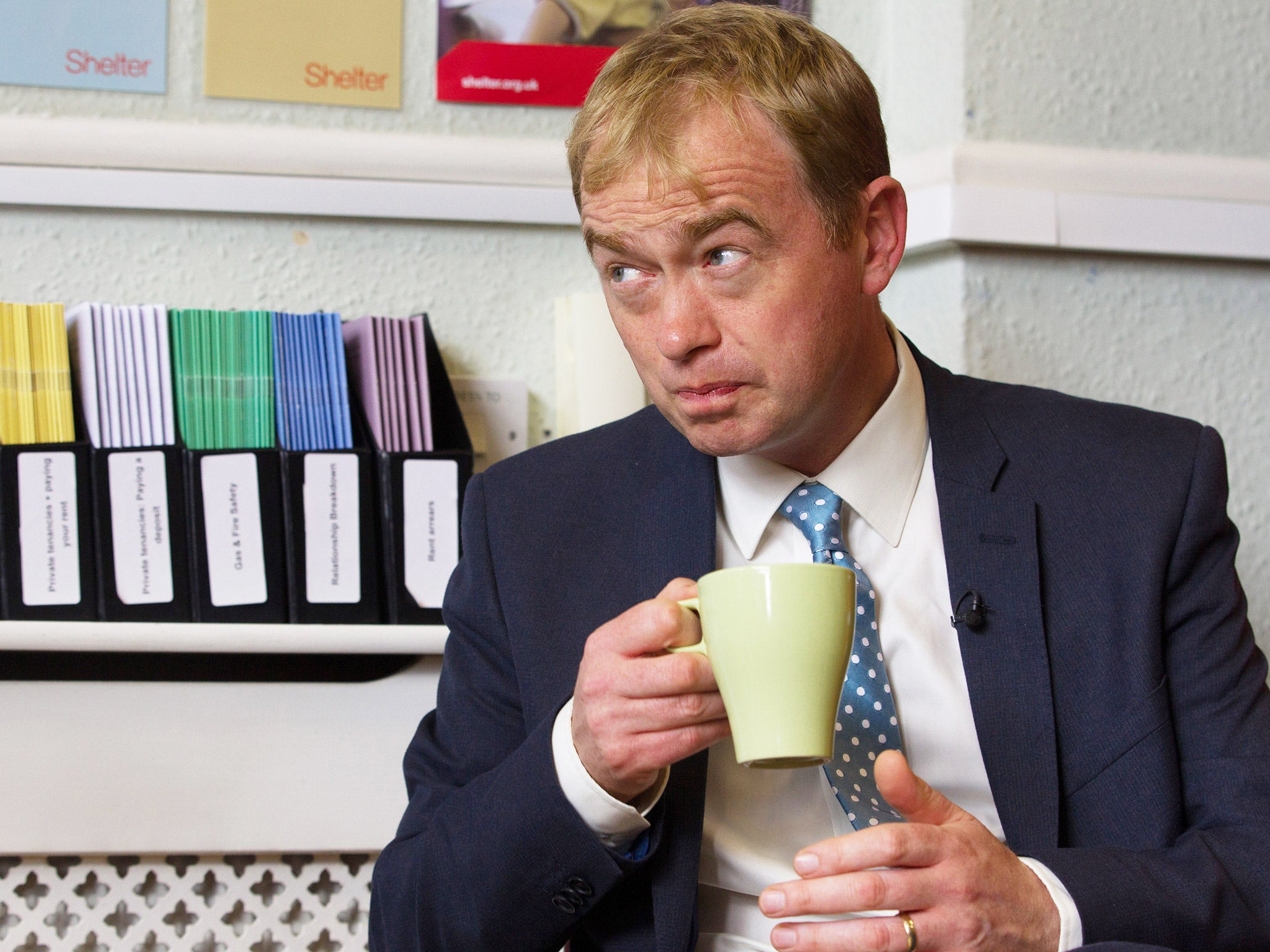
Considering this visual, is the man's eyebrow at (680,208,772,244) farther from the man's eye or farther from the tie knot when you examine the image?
the tie knot

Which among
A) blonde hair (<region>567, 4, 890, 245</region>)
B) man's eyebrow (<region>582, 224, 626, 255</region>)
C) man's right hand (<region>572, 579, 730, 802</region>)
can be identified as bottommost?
man's right hand (<region>572, 579, 730, 802</region>)

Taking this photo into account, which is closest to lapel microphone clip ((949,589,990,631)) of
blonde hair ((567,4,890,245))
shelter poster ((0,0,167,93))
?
blonde hair ((567,4,890,245))

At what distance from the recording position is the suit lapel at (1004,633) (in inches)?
Result: 36.6

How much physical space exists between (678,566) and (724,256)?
0.28m

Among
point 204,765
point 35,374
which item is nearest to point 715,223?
point 35,374

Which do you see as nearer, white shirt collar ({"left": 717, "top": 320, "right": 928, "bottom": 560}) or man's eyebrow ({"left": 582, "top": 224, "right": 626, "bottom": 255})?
man's eyebrow ({"left": 582, "top": 224, "right": 626, "bottom": 255})

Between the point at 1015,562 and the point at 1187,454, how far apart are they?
209mm

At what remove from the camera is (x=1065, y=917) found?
78 cm

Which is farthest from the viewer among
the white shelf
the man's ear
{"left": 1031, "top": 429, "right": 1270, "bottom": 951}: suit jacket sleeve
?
the white shelf

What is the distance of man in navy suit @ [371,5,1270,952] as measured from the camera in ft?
2.81

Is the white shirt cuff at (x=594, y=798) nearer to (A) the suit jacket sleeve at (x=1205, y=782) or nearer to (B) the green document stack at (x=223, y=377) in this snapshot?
(A) the suit jacket sleeve at (x=1205, y=782)

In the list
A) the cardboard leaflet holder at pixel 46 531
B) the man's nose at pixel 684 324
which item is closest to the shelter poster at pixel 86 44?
the cardboard leaflet holder at pixel 46 531

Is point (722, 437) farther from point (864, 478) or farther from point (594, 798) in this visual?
point (594, 798)

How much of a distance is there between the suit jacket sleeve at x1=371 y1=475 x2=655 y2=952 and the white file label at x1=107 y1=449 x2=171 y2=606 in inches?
13.3
